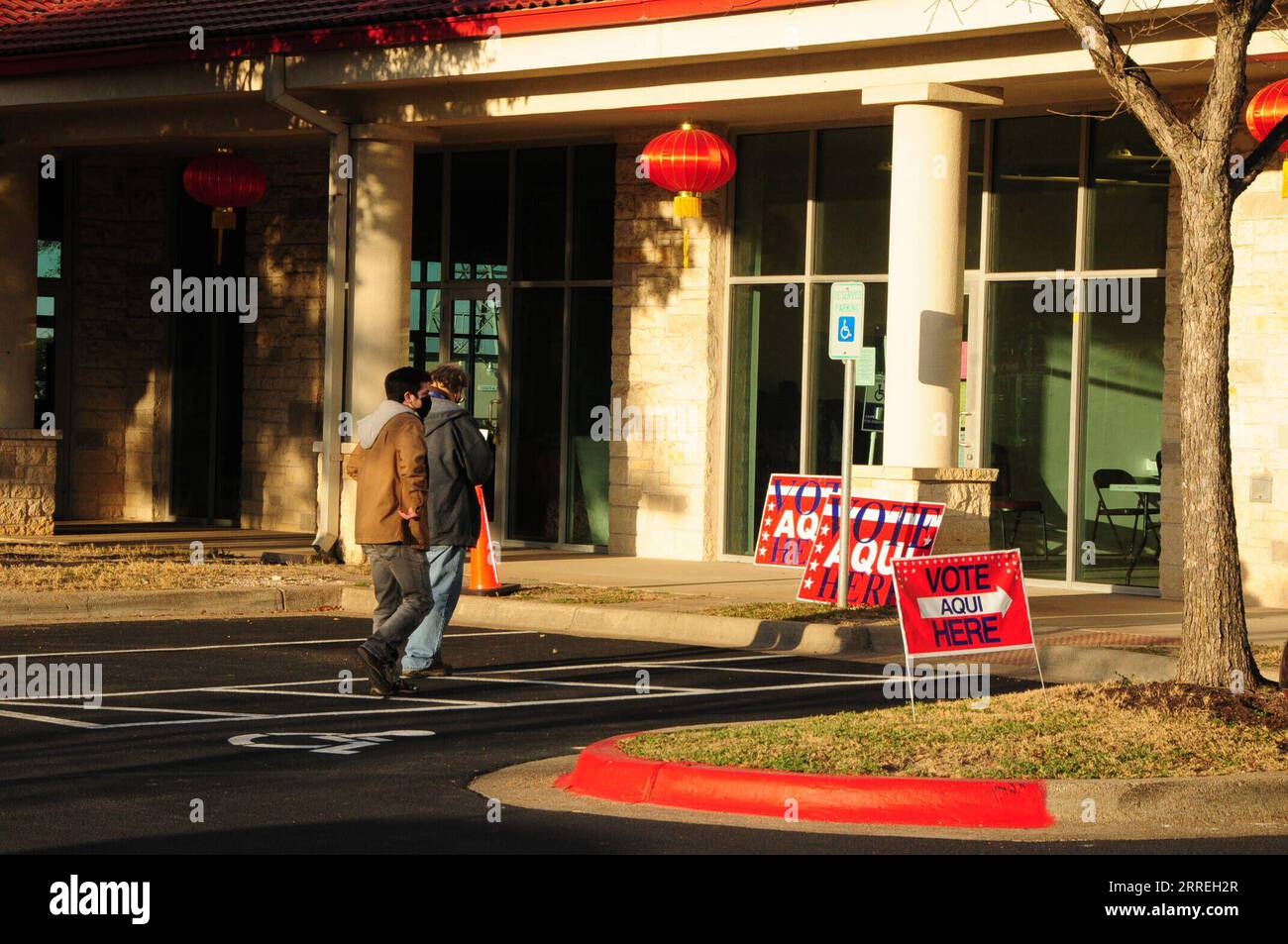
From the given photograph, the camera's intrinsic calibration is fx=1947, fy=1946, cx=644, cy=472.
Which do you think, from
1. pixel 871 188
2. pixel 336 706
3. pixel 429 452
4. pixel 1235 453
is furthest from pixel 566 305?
pixel 336 706

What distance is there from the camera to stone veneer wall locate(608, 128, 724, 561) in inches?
773

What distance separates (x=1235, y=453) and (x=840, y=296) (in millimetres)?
4043

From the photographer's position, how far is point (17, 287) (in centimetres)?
2136

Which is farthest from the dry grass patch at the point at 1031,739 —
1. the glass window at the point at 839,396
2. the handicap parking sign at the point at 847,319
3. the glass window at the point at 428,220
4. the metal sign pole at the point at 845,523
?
the glass window at the point at 428,220

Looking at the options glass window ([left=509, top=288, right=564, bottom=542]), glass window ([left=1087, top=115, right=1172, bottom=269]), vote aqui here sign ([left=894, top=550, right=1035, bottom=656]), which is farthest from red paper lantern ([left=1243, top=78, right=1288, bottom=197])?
glass window ([left=509, top=288, right=564, bottom=542])

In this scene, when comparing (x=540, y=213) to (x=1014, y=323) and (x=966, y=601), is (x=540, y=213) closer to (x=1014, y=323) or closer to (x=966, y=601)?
(x=1014, y=323)

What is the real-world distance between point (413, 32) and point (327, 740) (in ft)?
32.1

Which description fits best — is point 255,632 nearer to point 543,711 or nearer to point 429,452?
point 429,452

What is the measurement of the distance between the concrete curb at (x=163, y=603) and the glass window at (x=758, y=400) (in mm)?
4957

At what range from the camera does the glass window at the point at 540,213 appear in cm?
2105

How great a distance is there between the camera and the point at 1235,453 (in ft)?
53.5

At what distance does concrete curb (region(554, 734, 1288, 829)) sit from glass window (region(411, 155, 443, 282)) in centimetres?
1475

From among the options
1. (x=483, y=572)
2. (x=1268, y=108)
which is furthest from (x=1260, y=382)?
(x=483, y=572)

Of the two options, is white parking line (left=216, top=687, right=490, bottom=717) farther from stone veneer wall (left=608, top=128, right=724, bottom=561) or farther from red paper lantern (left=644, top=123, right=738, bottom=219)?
stone veneer wall (left=608, top=128, right=724, bottom=561)
